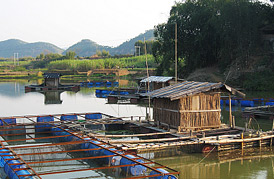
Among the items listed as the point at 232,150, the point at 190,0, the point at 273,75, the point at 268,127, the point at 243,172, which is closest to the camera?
the point at 243,172

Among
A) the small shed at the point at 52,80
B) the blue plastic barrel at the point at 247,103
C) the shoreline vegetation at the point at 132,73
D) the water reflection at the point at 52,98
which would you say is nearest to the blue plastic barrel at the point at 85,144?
the blue plastic barrel at the point at 247,103

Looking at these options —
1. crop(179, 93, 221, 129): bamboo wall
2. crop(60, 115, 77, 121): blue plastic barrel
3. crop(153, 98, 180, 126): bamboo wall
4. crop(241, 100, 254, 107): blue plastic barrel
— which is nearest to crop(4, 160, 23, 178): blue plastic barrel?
crop(153, 98, 180, 126): bamboo wall

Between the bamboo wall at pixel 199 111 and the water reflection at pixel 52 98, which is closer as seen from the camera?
the bamboo wall at pixel 199 111

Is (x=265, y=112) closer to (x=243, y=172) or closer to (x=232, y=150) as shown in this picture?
(x=232, y=150)

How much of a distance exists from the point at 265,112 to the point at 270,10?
30.9m

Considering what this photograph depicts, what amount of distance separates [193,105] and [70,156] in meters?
6.51

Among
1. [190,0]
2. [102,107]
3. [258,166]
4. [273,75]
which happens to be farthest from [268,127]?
[190,0]

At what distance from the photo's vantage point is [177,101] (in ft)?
62.0

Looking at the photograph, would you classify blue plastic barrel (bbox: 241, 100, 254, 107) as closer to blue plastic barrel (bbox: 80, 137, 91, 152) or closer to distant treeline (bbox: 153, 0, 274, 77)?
distant treeline (bbox: 153, 0, 274, 77)

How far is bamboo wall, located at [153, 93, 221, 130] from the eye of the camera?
62.1ft

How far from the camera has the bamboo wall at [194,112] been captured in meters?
18.9

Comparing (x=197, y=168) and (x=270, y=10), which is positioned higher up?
(x=270, y=10)

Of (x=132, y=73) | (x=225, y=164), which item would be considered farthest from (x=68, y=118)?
(x=132, y=73)

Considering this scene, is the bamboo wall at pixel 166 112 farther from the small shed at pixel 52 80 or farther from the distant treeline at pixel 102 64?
the distant treeline at pixel 102 64
